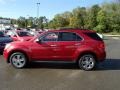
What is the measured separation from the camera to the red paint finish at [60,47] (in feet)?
41.6

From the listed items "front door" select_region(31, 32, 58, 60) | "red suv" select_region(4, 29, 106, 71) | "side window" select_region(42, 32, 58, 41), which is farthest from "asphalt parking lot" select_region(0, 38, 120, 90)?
"side window" select_region(42, 32, 58, 41)

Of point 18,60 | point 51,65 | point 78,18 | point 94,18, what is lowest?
point 51,65

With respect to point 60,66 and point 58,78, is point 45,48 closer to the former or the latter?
point 60,66

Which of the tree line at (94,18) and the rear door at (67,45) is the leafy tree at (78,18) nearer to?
the tree line at (94,18)

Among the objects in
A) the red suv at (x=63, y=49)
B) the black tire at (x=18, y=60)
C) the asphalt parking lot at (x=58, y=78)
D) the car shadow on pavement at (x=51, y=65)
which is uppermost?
A: the red suv at (x=63, y=49)

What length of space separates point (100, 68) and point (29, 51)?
119 inches

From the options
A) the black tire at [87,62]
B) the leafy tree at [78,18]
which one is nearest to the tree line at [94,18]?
the leafy tree at [78,18]

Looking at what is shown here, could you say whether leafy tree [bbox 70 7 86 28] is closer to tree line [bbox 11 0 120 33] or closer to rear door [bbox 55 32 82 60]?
tree line [bbox 11 0 120 33]

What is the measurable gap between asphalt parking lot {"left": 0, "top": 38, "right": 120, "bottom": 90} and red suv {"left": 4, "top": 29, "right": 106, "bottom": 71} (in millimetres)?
404

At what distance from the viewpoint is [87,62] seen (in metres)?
12.7

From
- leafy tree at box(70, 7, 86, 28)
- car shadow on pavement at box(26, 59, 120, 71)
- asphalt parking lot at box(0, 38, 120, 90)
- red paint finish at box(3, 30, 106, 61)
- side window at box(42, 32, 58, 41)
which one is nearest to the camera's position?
asphalt parking lot at box(0, 38, 120, 90)

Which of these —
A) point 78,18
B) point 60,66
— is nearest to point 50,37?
point 60,66

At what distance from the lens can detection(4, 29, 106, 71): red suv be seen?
12680 millimetres

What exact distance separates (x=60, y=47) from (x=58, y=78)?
2316 millimetres
